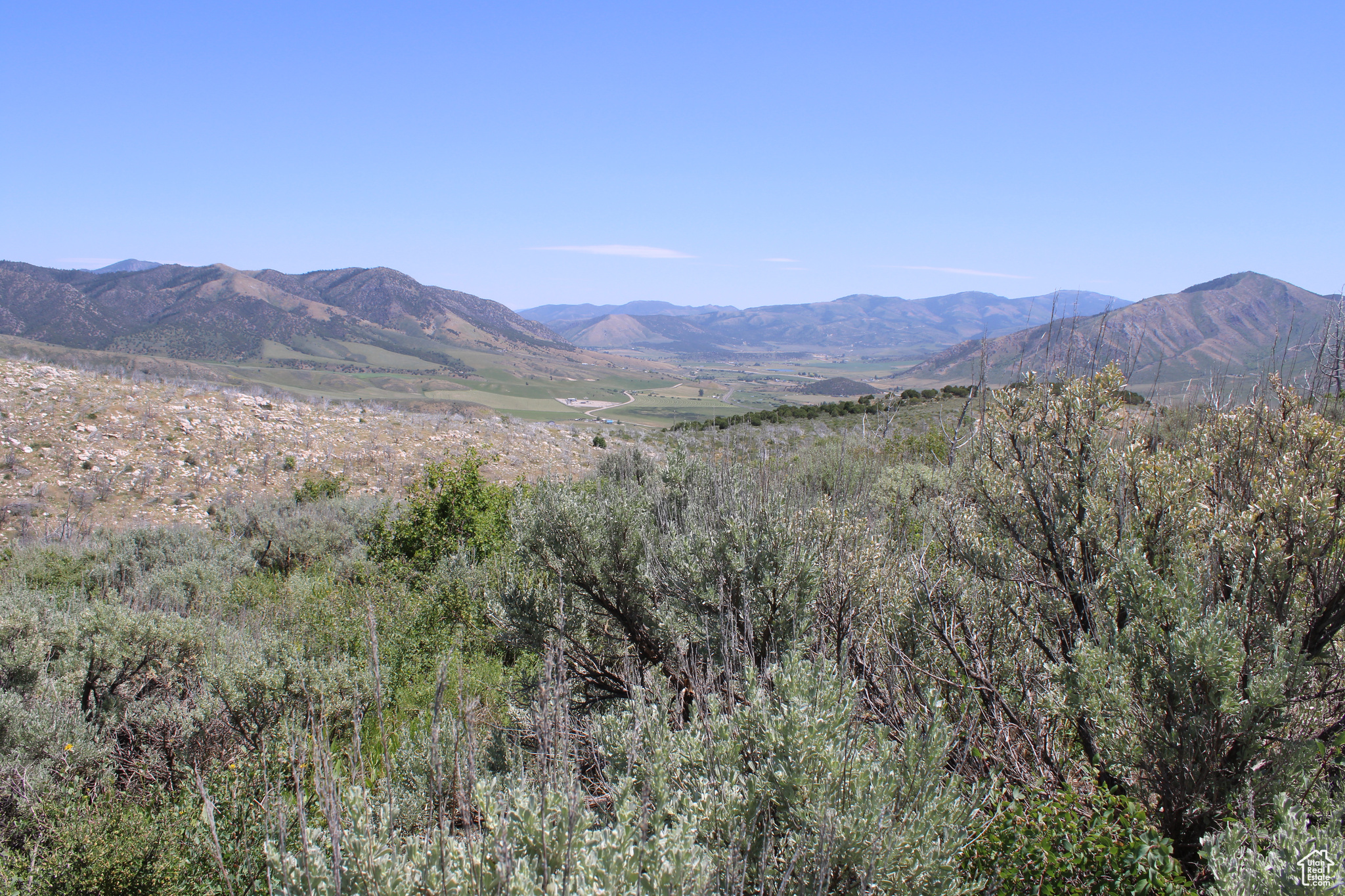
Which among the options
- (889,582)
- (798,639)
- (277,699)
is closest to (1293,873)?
(798,639)

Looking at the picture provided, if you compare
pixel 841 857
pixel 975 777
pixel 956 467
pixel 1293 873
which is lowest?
pixel 975 777

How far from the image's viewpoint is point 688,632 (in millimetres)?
4906

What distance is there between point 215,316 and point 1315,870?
17606 cm

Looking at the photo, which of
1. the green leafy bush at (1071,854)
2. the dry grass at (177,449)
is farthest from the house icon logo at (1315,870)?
the dry grass at (177,449)

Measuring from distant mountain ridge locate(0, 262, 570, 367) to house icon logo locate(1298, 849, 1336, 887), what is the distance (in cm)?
12305

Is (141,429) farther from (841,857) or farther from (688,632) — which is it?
(841,857)

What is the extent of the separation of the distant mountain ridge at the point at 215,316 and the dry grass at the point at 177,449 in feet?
314

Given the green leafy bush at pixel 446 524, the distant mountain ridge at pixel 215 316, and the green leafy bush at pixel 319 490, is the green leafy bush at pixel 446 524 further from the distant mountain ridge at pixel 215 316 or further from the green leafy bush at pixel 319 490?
the distant mountain ridge at pixel 215 316

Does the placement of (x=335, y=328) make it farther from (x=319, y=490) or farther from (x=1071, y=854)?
(x=1071, y=854)

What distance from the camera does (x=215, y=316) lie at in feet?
460

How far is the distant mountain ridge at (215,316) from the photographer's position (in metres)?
117

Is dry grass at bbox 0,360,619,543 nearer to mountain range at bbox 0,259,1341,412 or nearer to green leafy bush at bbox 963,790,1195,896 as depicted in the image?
green leafy bush at bbox 963,790,1195,896

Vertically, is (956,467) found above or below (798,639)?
above

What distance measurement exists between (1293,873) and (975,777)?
5.58 feet
